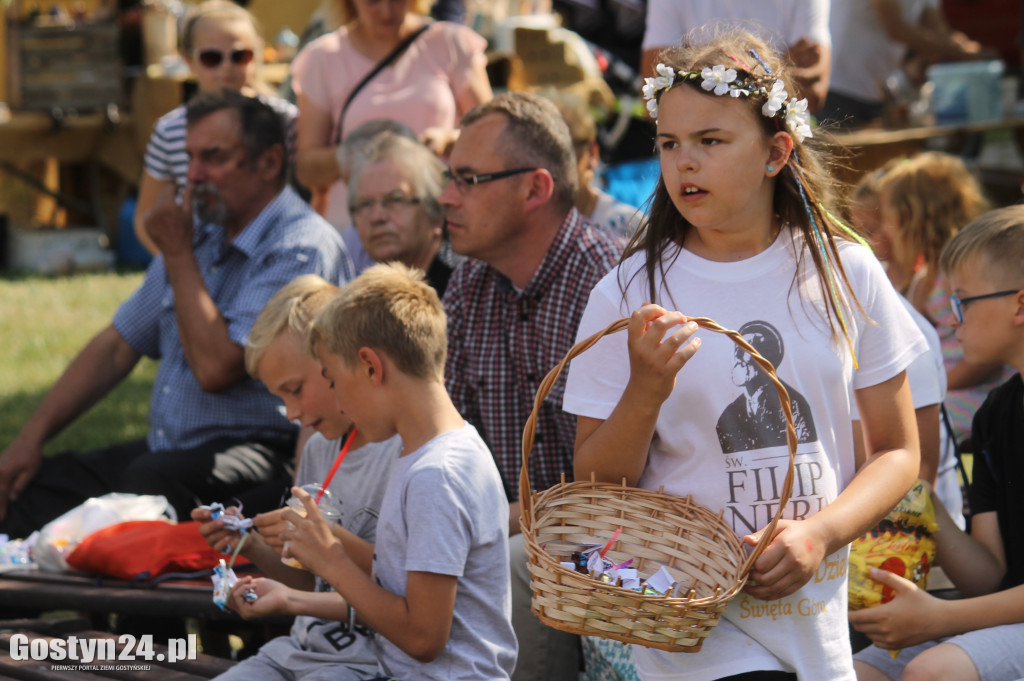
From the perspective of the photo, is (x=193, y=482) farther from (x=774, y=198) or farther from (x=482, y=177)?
(x=774, y=198)

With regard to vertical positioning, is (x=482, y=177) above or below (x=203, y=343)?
above

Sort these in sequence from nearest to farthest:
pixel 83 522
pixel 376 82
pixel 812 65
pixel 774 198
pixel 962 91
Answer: pixel 774 198 < pixel 83 522 < pixel 812 65 < pixel 376 82 < pixel 962 91

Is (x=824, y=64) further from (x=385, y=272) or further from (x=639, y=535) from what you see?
(x=639, y=535)

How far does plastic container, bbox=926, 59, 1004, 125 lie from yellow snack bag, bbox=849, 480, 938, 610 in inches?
182

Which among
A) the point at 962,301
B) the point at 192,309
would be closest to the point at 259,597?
the point at 192,309

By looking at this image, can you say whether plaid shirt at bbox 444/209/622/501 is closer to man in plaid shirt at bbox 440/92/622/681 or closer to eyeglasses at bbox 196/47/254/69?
man in plaid shirt at bbox 440/92/622/681

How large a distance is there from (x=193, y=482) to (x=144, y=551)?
41cm

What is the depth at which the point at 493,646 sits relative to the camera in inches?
100

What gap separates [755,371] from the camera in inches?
82.2

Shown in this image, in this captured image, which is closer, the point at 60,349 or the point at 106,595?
the point at 106,595

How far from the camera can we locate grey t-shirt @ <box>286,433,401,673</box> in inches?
105

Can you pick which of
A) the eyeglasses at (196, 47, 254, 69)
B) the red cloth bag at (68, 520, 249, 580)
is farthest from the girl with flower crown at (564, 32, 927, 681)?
the eyeglasses at (196, 47, 254, 69)

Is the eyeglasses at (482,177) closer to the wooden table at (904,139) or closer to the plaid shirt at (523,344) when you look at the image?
the plaid shirt at (523,344)

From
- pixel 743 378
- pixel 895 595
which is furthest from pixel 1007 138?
pixel 743 378
